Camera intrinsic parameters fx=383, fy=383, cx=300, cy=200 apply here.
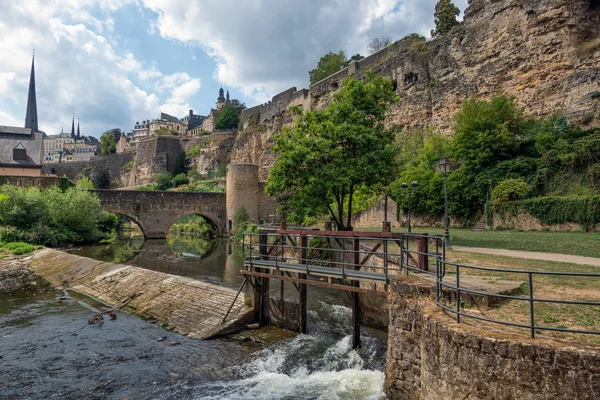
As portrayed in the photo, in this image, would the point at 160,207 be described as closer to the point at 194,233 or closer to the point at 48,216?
the point at 194,233

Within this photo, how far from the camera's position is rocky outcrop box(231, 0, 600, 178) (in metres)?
23.2

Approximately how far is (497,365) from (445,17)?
39.0m

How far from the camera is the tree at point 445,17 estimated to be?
35656 mm

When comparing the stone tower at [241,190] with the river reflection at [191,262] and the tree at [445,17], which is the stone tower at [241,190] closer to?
the river reflection at [191,262]

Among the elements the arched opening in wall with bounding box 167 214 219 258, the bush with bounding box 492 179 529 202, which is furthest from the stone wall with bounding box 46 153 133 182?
the bush with bounding box 492 179 529 202

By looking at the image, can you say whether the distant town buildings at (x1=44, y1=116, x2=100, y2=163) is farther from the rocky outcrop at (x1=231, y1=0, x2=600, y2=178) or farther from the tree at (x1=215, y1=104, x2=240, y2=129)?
the rocky outcrop at (x1=231, y1=0, x2=600, y2=178)

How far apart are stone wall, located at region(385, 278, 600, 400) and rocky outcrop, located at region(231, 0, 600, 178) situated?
2245 centimetres

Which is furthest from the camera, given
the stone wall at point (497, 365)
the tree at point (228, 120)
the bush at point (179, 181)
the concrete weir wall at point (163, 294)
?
the tree at point (228, 120)

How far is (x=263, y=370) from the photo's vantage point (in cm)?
750

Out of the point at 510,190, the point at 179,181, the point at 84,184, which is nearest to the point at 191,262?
the point at 510,190

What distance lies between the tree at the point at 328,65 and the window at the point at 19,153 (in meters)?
39.0

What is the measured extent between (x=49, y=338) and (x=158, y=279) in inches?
164

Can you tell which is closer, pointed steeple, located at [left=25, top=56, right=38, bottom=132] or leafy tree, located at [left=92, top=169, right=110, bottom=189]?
pointed steeple, located at [left=25, top=56, right=38, bottom=132]

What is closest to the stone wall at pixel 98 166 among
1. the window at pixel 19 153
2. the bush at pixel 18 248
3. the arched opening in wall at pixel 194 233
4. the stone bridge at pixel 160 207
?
the arched opening in wall at pixel 194 233
